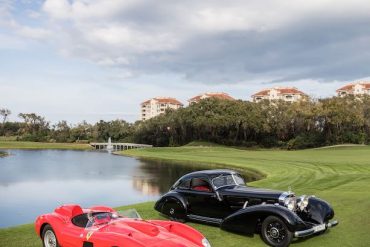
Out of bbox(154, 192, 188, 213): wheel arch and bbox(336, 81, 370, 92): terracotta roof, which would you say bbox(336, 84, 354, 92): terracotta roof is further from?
bbox(154, 192, 188, 213): wheel arch

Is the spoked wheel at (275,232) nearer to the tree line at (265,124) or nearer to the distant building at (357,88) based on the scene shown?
the tree line at (265,124)

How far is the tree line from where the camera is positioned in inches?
3024

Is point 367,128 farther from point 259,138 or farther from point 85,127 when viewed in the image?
point 85,127

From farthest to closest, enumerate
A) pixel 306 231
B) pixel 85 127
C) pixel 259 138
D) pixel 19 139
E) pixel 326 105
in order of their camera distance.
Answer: pixel 85 127 < pixel 19 139 < pixel 259 138 < pixel 326 105 < pixel 306 231

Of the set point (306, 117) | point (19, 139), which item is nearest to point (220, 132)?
point (306, 117)

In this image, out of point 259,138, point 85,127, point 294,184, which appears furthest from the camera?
point 85,127

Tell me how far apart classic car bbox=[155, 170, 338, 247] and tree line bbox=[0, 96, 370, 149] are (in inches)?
2677

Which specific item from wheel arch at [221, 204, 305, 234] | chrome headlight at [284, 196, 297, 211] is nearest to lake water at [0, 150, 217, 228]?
wheel arch at [221, 204, 305, 234]

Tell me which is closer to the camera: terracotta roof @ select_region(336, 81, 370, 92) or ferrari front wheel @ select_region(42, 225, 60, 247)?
ferrari front wheel @ select_region(42, 225, 60, 247)

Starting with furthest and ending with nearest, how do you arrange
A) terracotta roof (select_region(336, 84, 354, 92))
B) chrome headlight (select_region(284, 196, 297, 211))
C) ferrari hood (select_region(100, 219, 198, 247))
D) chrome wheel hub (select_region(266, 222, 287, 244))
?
terracotta roof (select_region(336, 84, 354, 92))
chrome headlight (select_region(284, 196, 297, 211))
chrome wheel hub (select_region(266, 222, 287, 244))
ferrari hood (select_region(100, 219, 198, 247))

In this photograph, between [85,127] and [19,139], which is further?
[85,127]

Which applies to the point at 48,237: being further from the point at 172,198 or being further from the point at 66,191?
the point at 66,191

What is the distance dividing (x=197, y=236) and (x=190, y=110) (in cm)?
8658

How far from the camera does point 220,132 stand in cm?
9212
